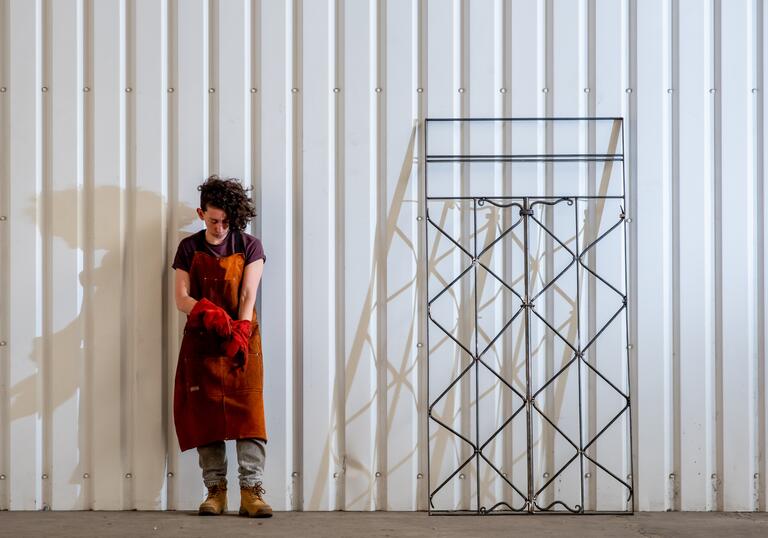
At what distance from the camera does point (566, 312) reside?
4102mm

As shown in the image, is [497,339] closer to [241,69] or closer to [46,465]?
[241,69]

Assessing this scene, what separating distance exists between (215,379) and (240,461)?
43 cm

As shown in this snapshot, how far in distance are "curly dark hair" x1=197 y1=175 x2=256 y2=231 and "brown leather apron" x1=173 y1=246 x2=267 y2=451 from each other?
18cm

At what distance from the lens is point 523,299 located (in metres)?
4.04

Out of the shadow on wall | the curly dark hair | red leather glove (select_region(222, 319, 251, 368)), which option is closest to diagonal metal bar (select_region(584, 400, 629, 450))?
red leather glove (select_region(222, 319, 251, 368))

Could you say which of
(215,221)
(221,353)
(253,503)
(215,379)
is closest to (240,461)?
(253,503)

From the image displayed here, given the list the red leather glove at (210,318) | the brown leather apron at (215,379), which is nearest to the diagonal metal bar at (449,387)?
the brown leather apron at (215,379)

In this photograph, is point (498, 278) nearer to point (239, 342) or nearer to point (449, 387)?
point (449, 387)

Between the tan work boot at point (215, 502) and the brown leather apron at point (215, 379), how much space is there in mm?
266

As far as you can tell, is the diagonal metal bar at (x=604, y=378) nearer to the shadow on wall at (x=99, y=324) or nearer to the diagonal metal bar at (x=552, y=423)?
the diagonal metal bar at (x=552, y=423)

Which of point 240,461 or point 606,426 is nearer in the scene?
point 240,461

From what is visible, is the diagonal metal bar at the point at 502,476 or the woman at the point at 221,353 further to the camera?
the diagonal metal bar at the point at 502,476

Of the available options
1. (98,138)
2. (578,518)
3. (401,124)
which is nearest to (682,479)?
(578,518)

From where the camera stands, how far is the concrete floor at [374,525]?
3584 mm
